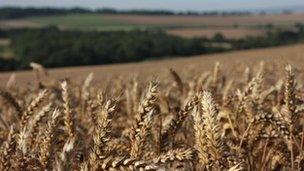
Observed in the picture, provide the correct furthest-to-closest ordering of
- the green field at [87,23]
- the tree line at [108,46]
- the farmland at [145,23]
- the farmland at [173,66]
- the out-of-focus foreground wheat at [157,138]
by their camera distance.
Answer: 1. the green field at [87,23]
2. the farmland at [145,23]
3. the tree line at [108,46]
4. the farmland at [173,66]
5. the out-of-focus foreground wheat at [157,138]

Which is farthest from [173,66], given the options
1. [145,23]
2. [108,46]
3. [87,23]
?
[87,23]

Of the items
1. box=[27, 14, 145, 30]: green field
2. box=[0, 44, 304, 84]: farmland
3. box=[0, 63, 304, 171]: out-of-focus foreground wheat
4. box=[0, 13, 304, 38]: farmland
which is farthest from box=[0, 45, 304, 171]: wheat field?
box=[27, 14, 145, 30]: green field

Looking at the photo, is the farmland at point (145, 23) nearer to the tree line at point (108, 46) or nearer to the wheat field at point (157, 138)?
the tree line at point (108, 46)

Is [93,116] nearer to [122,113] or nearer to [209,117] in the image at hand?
[209,117]

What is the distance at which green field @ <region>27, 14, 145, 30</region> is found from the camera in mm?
108037

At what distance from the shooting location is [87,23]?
114312mm

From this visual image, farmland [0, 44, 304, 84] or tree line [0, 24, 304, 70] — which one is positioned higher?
tree line [0, 24, 304, 70]

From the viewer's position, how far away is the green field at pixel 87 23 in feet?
354

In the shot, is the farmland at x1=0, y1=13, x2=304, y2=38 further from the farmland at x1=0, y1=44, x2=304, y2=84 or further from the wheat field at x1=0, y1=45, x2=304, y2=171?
the wheat field at x1=0, y1=45, x2=304, y2=171

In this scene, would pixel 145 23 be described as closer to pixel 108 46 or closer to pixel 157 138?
pixel 108 46

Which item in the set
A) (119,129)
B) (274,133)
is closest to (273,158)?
(274,133)

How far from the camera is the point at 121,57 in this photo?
7125 cm

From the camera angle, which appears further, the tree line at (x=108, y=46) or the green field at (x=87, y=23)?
the green field at (x=87, y=23)

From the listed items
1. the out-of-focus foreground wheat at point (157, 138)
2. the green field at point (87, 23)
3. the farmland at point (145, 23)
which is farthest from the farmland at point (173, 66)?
the green field at point (87, 23)
